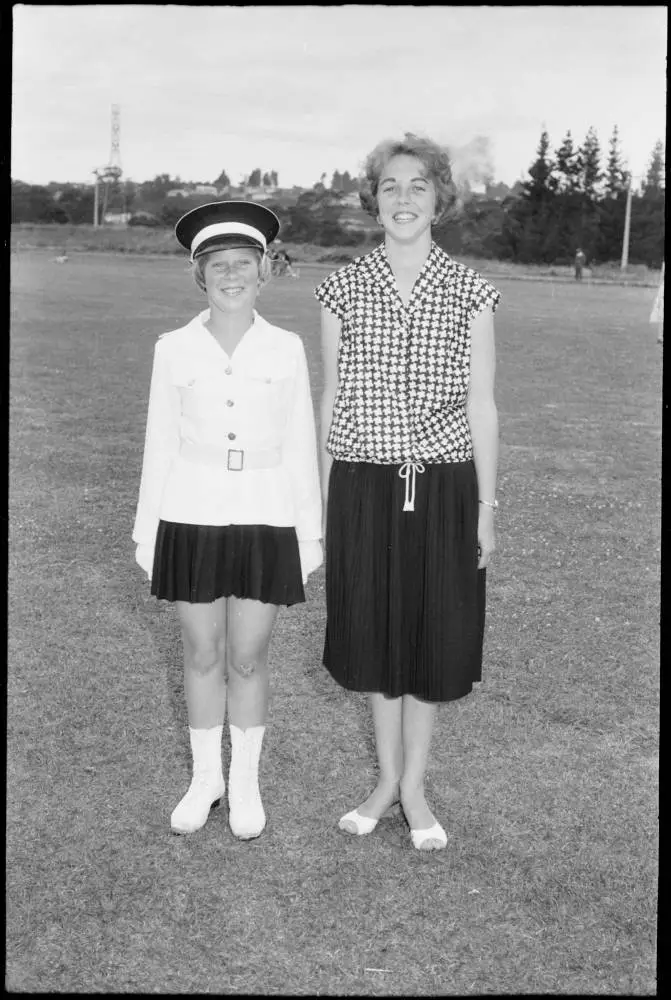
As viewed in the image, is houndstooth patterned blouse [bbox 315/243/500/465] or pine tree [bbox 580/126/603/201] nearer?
houndstooth patterned blouse [bbox 315/243/500/465]

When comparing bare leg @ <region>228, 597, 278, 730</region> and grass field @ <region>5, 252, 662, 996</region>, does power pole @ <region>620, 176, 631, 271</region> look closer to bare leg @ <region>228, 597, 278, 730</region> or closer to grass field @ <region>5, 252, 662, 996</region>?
grass field @ <region>5, 252, 662, 996</region>

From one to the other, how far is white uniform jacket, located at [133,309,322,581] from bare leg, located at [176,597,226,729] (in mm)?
314

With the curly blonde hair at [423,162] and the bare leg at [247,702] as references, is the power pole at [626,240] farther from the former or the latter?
the bare leg at [247,702]

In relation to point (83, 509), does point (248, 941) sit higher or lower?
lower

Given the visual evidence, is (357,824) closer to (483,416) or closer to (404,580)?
(404,580)

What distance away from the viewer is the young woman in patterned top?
3381 millimetres

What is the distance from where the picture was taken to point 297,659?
5.38 meters

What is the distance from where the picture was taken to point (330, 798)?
4.00 m

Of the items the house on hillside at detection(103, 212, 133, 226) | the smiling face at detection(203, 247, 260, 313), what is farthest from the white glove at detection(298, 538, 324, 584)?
the house on hillside at detection(103, 212, 133, 226)

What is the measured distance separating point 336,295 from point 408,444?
0.48 metres

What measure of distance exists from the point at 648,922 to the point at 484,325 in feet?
5.68

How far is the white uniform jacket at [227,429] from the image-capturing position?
3.46 metres

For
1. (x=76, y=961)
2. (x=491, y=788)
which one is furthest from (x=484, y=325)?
(x=76, y=961)

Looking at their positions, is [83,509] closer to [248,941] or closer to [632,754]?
[632,754]
